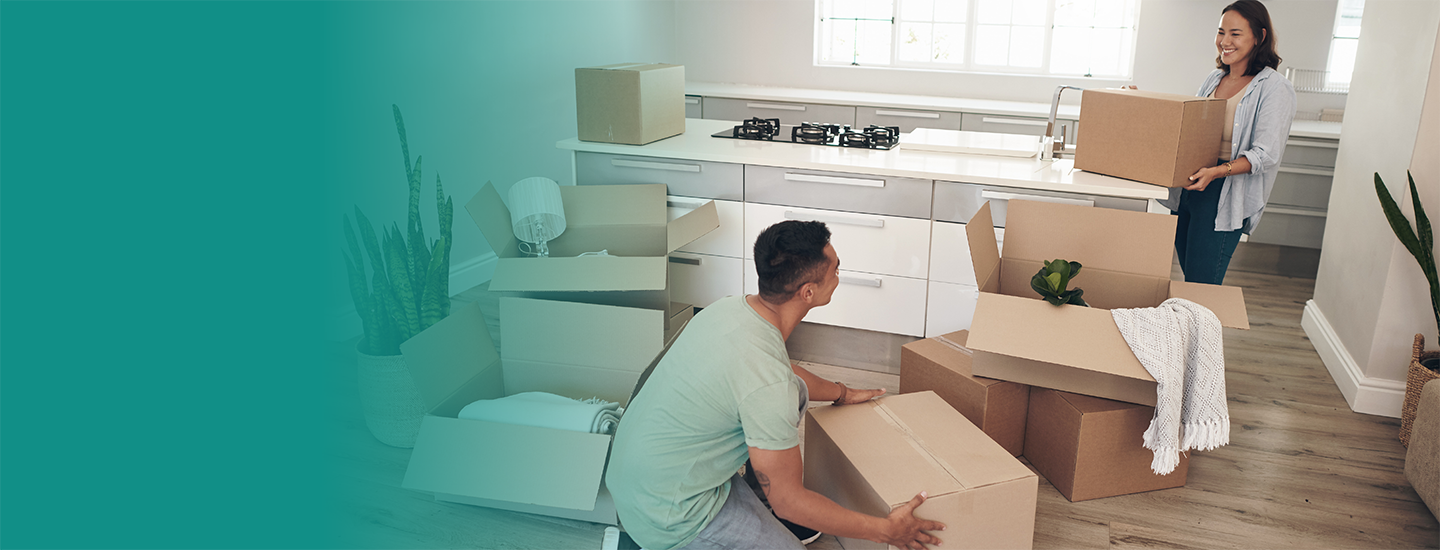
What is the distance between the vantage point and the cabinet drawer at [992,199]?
264 centimetres

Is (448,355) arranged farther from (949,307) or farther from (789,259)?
(949,307)

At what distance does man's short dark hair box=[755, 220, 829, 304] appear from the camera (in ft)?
5.41

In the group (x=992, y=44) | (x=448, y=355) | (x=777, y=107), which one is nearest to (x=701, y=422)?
(x=448, y=355)

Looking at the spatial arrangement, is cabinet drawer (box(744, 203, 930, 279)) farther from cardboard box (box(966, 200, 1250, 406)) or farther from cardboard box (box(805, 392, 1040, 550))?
cardboard box (box(805, 392, 1040, 550))

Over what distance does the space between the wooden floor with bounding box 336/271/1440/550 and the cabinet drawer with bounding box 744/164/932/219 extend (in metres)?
0.98

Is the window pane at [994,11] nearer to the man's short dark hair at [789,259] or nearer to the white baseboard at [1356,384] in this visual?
the white baseboard at [1356,384]

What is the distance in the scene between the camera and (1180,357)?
2.11m

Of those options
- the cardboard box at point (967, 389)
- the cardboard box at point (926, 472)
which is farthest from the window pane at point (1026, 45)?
the cardboard box at point (926, 472)

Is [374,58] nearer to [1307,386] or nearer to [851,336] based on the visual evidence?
[851,336]

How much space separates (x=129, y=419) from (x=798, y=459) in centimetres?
117

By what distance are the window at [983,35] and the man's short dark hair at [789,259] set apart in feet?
13.8

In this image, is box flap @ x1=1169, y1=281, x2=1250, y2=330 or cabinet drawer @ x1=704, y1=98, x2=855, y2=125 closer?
box flap @ x1=1169, y1=281, x2=1250, y2=330
